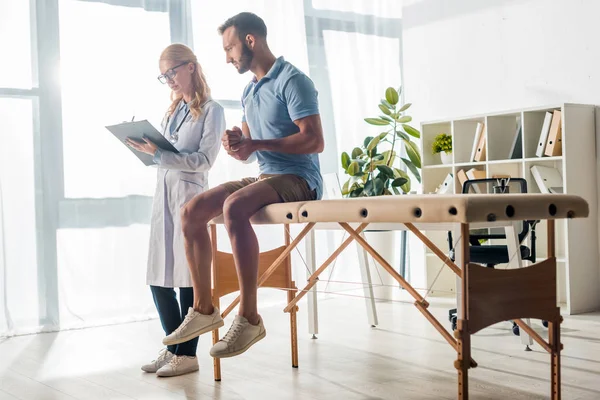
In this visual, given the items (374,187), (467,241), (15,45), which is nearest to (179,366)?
(467,241)

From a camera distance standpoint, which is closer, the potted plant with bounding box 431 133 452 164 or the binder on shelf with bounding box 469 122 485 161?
the binder on shelf with bounding box 469 122 485 161

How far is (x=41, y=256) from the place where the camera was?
4.23 meters

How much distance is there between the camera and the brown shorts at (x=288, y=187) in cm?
263

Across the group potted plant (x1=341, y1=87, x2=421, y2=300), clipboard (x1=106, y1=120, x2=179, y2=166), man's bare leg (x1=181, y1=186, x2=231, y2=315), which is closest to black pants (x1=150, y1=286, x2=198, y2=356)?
man's bare leg (x1=181, y1=186, x2=231, y2=315)

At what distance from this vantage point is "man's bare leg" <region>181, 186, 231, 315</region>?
8.66ft

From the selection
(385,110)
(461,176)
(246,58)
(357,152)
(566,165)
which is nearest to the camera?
(246,58)

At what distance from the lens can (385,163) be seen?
216 inches

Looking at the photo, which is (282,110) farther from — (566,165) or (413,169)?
(413,169)

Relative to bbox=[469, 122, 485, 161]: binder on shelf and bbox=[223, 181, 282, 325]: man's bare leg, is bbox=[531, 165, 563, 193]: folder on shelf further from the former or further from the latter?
bbox=[223, 181, 282, 325]: man's bare leg

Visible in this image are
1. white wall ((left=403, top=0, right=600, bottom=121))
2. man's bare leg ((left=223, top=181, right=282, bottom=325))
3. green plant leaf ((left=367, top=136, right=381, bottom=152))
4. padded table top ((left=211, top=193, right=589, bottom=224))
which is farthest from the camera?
green plant leaf ((left=367, top=136, right=381, bottom=152))

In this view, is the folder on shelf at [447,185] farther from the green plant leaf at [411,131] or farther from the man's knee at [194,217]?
the man's knee at [194,217]

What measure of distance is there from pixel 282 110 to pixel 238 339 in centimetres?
79

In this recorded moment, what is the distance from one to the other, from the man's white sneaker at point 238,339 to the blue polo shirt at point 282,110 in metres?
0.56

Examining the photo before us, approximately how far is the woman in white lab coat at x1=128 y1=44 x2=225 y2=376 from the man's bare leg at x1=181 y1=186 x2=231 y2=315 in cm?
28
